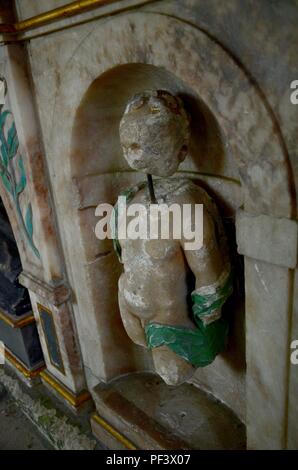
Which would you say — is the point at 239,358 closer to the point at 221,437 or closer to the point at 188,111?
the point at 221,437

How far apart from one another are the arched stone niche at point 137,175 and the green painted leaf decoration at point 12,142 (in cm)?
22

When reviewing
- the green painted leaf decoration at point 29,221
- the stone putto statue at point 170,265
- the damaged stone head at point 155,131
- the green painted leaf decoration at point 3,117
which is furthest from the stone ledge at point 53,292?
the damaged stone head at point 155,131

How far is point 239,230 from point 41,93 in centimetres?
124

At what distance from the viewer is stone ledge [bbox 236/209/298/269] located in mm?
1071

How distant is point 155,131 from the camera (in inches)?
51.7

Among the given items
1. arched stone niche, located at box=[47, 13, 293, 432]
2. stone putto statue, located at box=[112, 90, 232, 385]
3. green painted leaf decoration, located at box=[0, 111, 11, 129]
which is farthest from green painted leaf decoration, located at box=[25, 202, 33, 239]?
stone putto statue, located at box=[112, 90, 232, 385]

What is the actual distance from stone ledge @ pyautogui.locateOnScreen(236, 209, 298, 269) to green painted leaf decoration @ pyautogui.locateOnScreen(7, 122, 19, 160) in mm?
1339

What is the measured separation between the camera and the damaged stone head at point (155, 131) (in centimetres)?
132

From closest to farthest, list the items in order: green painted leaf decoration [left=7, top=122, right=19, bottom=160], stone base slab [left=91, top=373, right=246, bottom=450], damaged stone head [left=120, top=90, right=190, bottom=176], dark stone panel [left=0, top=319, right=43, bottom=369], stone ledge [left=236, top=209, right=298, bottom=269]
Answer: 1. stone ledge [left=236, top=209, right=298, bottom=269]
2. damaged stone head [left=120, top=90, right=190, bottom=176]
3. stone base slab [left=91, top=373, right=246, bottom=450]
4. green painted leaf decoration [left=7, top=122, right=19, bottom=160]
5. dark stone panel [left=0, top=319, right=43, bottom=369]

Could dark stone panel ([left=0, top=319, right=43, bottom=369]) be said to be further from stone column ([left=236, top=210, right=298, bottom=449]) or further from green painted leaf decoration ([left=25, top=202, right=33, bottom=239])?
stone column ([left=236, top=210, right=298, bottom=449])

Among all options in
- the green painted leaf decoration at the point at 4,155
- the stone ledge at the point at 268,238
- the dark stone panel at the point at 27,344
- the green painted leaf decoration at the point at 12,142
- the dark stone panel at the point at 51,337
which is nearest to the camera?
the stone ledge at the point at 268,238

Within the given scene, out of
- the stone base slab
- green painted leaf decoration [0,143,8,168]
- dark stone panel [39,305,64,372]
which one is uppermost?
green painted leaf decoration [0,143,8,168]

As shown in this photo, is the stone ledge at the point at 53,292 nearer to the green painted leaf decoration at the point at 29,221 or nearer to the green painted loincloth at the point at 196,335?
the green painted leaf decoration at the point at 29,221
